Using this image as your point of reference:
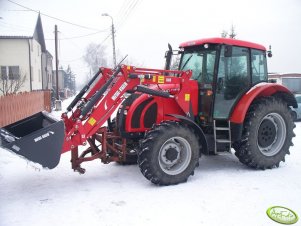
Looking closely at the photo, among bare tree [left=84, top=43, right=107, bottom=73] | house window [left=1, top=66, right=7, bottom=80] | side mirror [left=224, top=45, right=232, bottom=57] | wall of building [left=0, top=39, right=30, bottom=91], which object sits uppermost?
bare tree [left=84, top=43, right=107, bottom=73]

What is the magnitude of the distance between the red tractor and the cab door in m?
0.02

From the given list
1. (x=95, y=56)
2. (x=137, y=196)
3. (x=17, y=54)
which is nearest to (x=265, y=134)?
(x=137, y=196)

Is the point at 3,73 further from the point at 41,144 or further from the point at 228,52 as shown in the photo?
the point at 228,52

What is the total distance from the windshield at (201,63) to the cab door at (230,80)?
0.16m

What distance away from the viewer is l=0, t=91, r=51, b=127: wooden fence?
1007 cm

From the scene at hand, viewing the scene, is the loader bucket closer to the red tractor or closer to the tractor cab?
the red tractor

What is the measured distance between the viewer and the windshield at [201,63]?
560 centimetres

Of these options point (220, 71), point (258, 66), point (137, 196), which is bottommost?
point (137, 196)

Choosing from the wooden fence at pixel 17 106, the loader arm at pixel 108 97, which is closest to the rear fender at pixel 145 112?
the loader arm at pixel 108 97

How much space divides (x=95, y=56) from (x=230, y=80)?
5890 cm

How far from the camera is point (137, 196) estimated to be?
14.8 ft

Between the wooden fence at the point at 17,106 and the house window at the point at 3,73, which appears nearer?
the wooden fence at the point at 17,106

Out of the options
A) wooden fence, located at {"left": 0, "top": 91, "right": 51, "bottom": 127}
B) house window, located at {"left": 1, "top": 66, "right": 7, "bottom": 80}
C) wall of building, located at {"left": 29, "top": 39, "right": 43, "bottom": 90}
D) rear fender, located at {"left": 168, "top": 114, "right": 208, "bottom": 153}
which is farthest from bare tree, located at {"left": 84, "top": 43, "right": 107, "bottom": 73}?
rear fender, located at {"left": 168, "top": 114, "right": 208, "bottom": 153}

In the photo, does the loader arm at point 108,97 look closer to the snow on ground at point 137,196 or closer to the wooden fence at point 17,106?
the snow on ground at point 137,196
